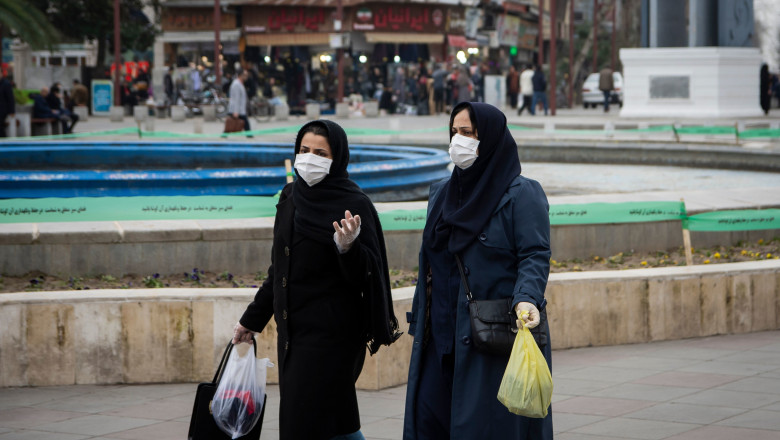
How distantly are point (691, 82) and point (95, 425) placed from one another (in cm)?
2803

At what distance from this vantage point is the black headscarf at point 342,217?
181 inches

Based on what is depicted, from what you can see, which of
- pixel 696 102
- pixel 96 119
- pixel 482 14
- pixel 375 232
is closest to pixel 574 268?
pixel 375 232

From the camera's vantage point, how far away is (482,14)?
63562mm

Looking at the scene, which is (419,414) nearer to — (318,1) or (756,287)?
(756,287)

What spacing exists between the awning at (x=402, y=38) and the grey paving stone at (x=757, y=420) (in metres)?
47.9

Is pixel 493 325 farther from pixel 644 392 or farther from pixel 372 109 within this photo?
pixel 372 109

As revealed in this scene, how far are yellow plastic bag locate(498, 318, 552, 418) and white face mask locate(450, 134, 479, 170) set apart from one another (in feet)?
2.02

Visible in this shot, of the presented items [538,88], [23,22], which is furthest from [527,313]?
[538,88]

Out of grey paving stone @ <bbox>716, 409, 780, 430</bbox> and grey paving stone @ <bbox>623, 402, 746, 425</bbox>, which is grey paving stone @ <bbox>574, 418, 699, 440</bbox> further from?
grey paving stone @ <bbox>716, 409, 780, 430</bbox>

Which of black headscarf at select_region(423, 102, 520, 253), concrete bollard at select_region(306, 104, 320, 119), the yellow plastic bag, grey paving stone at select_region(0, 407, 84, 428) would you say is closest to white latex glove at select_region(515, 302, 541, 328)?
the yellow plastic bag

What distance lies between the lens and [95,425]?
20.2ft

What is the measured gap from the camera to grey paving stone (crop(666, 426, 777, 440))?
5.79 metres

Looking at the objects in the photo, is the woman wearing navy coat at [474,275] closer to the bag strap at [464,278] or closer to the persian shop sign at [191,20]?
the bag strap at [464,278]

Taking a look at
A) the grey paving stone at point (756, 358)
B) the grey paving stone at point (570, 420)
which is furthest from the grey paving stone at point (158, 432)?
the grey paving stone at point (756, 358)
